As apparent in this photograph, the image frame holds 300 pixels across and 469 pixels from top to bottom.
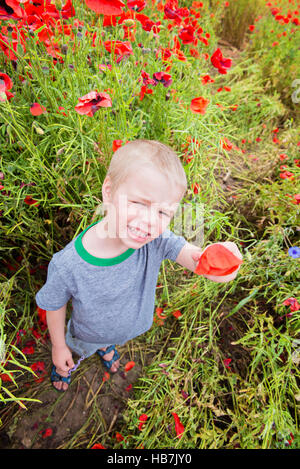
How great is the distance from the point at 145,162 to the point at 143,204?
0.40ft

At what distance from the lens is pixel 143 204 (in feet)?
2.82

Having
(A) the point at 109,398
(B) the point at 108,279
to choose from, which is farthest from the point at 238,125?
(A) the point at 109,398

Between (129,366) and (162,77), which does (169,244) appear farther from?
(129,366)

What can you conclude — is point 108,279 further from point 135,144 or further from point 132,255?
point 135,144

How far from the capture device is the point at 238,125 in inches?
106

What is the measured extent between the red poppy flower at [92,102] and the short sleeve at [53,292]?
1.68 ft

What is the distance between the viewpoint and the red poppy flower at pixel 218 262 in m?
0.89

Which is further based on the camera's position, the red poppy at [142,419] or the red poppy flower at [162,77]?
the red poppy at [142,419]

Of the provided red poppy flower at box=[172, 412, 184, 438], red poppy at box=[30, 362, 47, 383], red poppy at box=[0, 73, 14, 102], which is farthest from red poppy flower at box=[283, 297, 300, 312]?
red poppy at box=[0, 73, 14, 102]

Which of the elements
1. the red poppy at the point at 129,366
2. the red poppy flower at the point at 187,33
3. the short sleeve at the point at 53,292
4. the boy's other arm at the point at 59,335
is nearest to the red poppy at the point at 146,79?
the red poppy flower at the point at 187,33

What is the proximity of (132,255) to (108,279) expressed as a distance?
0.12 meters

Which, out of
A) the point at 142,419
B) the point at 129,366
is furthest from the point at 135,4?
the point at 142,419

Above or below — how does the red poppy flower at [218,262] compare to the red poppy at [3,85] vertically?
below

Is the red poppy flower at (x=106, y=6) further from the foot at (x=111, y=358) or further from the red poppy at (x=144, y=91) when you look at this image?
the foot at (x=111, y=358)
